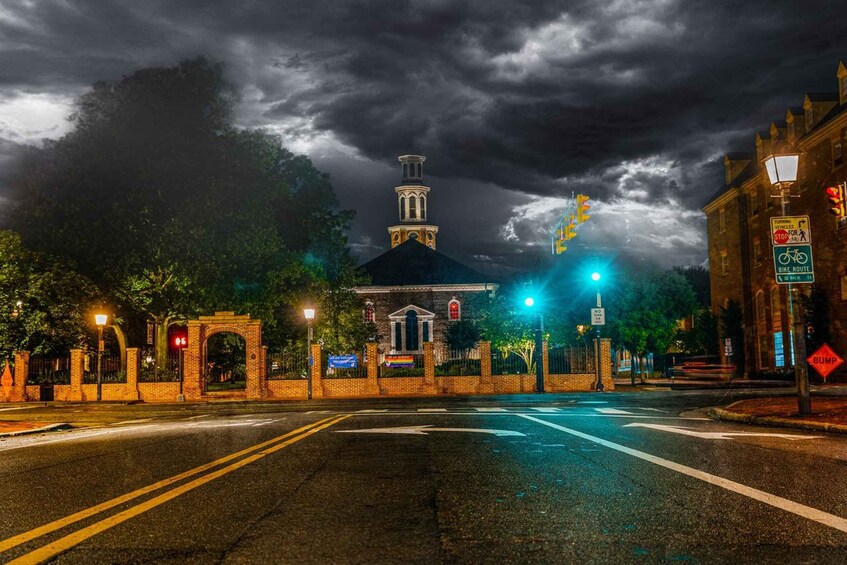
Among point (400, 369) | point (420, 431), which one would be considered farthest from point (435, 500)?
point (400, 369)

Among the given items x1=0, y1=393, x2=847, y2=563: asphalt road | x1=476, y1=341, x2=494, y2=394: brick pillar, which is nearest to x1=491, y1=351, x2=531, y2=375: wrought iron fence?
x1=476, y1=341, x2=494, y2=394: brick pillar

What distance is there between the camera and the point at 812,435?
12.1 meters

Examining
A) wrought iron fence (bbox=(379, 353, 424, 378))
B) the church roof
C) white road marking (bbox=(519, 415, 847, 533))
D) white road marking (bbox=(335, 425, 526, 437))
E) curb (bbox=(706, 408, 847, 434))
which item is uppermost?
the church roof

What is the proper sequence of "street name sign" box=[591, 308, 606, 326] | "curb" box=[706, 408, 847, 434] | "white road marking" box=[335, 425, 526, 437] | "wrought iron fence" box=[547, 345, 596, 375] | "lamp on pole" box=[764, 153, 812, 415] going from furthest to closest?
"wrought iron fence" box=[547, 345, 596, 375]
"street name sign" box=[591, 308, 606, 326]
"lamp on pole" box=[764, 153, 812, 415]
"curb" box=[706, 408, 847, 434]
"white road marking" box=[335, 425, 526, 437]

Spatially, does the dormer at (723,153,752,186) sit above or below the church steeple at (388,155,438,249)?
below

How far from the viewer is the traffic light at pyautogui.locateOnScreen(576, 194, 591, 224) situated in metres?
24.2

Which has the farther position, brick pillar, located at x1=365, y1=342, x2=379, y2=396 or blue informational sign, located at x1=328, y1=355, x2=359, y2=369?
blue informational sign, located at x1=328, y1=355, x2=359, y2=369

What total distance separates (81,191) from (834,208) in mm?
A: 30380

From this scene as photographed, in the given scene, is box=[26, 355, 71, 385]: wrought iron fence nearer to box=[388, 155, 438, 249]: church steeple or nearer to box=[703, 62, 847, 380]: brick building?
box=[703, 62, 847, 380]: brick building

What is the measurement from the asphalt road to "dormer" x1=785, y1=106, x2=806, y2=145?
1278 inches

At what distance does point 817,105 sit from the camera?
1500 inches

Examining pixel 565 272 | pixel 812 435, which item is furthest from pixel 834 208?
pixel 565 272

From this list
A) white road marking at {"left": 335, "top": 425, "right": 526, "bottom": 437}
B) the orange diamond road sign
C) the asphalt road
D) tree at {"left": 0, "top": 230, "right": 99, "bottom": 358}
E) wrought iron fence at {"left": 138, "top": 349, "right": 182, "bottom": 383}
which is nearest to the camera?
the asphalt road

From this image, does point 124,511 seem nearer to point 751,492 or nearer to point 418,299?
point 751,492
